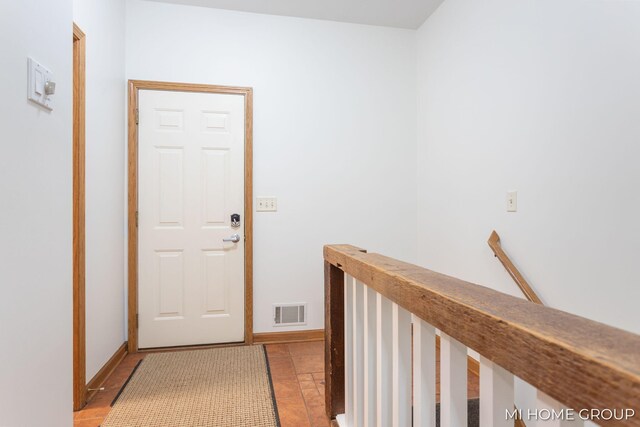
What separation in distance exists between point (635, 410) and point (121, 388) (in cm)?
255

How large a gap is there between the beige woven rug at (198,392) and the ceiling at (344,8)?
8.97ft

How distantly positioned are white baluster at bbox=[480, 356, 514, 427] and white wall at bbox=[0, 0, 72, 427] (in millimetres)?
1203

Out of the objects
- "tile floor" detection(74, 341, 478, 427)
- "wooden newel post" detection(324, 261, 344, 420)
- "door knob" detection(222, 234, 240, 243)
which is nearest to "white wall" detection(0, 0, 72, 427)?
"tile floor" detection(74, 341, 478, 427)

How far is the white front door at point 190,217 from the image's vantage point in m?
2.79

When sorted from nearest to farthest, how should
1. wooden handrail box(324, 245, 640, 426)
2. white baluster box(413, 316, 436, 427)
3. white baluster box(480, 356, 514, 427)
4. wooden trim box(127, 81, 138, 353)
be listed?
wooden handrail box(324, 245, 640, 426) < white baluster box(480, 356, 514, 427) < white baluster box(413, 316, 436, 427) < wooden trim box(127, 81, 138, 353)

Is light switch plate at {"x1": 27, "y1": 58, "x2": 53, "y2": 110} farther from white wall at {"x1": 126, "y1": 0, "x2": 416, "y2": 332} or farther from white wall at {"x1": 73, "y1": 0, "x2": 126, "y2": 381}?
white wall at {"x1": 126, "y1": 0, "x2": 416, "y2": 332}

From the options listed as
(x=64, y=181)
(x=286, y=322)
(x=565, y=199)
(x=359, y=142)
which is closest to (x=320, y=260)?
(x=286, y=322)

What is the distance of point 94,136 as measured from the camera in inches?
85.8

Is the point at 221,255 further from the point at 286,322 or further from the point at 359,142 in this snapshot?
the point at 359,142

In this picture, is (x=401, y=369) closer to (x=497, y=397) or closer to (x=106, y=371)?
(x=497, y=397)

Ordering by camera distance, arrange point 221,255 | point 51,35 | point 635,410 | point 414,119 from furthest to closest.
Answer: point 414,119 → point 221,255 → point 51,35 → point 635,410

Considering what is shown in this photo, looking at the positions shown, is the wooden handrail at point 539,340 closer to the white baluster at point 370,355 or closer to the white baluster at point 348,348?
the white baluster at point 370,355

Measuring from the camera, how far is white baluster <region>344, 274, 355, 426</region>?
1.37 meters

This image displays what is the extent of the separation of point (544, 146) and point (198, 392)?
7.95ft
